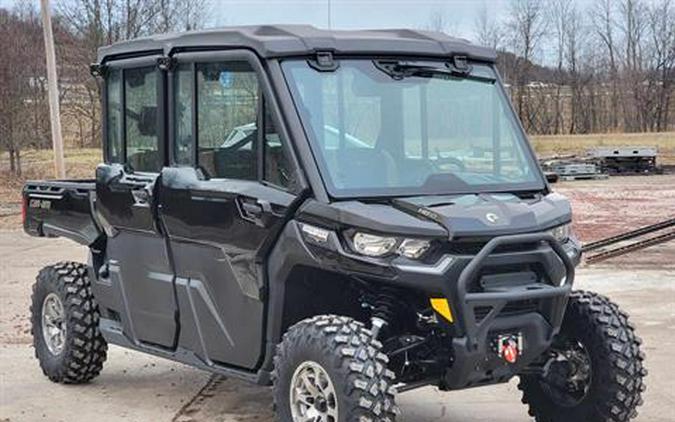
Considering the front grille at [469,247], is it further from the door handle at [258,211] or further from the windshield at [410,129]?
the door handle at [258,211]

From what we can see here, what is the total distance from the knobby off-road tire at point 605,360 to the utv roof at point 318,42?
4.94 feet

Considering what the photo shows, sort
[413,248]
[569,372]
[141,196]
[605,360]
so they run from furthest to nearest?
[141,196] < [569,372] < [605,360] < [413,248]

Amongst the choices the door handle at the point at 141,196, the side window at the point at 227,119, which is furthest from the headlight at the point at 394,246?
the door handle at the point at 141,196

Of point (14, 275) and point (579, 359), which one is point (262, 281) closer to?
point (579, 359)

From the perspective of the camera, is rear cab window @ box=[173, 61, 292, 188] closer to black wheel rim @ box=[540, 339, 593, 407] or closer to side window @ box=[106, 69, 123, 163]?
side window @ box=[106, 69, 123, 163]

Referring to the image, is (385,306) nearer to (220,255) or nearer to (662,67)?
(220,255)

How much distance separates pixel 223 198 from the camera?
5.35 m

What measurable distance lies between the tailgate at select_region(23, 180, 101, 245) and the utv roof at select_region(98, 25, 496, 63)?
4.99ft

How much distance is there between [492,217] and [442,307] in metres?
0.49

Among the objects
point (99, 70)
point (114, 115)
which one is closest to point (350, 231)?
point (114, 115)

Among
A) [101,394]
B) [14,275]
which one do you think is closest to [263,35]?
[101,394]

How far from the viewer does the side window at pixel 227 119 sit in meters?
5.26

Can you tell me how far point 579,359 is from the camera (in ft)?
17.7

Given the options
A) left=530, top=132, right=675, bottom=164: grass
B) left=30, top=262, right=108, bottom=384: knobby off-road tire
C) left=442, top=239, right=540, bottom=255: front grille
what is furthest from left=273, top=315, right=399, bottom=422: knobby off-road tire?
left=530, top=132, right=675, bottom=164: grass
